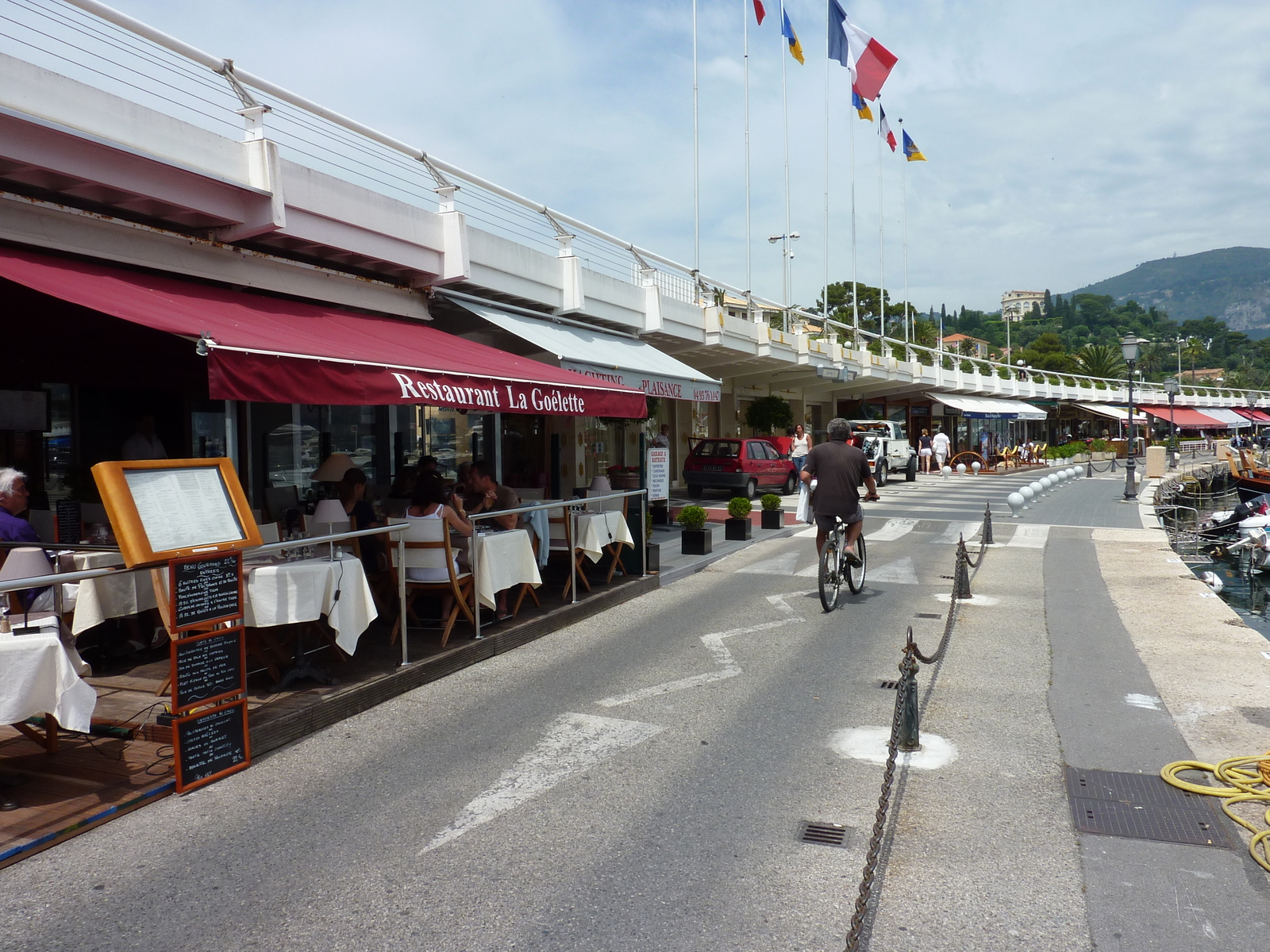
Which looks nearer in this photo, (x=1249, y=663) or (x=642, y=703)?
(x=642, y=703)

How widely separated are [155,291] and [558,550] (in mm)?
4291

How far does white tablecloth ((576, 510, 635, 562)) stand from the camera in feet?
30.1

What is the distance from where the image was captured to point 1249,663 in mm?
6863

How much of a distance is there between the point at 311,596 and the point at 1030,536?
13.1m

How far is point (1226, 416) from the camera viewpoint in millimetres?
81188

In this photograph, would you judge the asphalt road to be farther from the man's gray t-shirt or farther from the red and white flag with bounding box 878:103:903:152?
the red and white flag with bounding box 878:103:903:152

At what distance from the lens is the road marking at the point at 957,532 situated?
587 inches

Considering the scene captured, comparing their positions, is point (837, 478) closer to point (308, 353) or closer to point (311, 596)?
point (308, 353)

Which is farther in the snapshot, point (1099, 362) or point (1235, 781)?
point (1099, 362)

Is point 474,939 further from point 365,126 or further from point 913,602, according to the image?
point 365,126

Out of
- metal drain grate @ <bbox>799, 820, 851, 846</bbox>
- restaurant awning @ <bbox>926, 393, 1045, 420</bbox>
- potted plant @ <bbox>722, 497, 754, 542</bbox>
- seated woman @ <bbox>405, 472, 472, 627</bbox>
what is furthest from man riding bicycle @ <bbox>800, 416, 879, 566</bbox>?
restaurant awning @ <bbox>926, 393, 1045, 420</bbox>

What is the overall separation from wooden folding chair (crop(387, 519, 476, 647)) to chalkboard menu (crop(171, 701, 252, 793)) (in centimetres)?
193

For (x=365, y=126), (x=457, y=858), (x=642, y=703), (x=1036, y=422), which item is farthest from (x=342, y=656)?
(x=1036, y=422)

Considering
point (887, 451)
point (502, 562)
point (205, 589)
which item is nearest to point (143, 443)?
point (502, 562)
